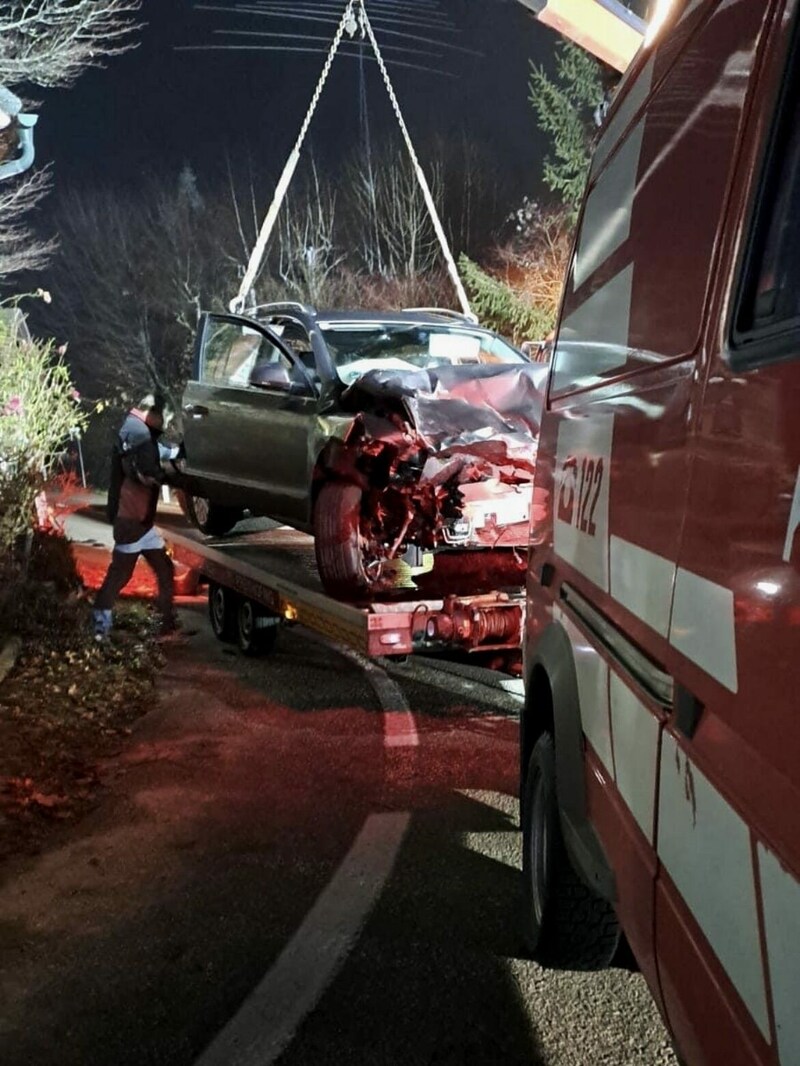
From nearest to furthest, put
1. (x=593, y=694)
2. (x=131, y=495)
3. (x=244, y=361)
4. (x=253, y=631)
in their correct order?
(x=593, y=694) → (x=244, y=361) → (x=253, y=631) → (x=131, y=495)

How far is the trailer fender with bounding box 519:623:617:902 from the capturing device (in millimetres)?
2486

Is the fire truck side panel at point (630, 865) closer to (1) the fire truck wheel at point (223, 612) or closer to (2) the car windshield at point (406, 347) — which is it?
(2) the car windshield at point (406, 347)

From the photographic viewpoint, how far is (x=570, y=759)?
274 centimetres

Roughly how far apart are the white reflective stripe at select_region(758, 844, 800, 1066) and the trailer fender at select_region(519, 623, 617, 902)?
1003 mm

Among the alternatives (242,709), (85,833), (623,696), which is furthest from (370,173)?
(623,696)

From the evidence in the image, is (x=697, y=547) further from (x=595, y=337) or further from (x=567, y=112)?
(x=567, y=112)

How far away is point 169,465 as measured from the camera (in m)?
8.73

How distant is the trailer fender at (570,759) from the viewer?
8.16 ft

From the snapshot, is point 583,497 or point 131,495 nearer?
point 583,497

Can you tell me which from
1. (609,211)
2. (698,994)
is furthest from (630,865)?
(609,211)

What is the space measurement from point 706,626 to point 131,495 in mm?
6985

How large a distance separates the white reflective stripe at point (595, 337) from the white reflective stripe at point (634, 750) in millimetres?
851

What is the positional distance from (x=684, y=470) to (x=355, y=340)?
5336 millimetres

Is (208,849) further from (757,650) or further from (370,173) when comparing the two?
(370,173)
